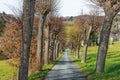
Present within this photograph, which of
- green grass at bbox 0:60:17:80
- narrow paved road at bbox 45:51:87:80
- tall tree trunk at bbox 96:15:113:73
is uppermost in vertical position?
tall tree trunk at bbox 96:15:113:73

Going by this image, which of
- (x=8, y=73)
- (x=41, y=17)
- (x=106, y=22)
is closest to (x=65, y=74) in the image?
(x=106, y=22)

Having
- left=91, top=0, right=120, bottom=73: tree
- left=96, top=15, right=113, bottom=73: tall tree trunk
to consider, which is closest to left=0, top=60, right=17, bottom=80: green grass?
left=96, top=15, right=113, bottom=73: tall tree trunk

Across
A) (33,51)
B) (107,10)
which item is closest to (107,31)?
(107,10)

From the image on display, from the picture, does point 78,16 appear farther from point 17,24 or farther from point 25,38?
point 25,38

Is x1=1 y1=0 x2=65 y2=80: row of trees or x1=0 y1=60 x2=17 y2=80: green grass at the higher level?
x1=1 y1=0 x2=65 y2=80: row of trees

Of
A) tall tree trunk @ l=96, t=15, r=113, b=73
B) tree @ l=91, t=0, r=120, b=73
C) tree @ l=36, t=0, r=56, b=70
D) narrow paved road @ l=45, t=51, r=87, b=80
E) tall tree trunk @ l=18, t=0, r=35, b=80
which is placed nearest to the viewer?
tall tree trunk @ l=18, t=0, r=35, b=80

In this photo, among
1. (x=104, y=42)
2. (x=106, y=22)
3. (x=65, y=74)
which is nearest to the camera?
(x=106, y=22)

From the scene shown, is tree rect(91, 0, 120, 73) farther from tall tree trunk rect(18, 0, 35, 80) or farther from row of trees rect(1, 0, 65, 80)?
tall tree trunk rect(18, 0, 35, 80)

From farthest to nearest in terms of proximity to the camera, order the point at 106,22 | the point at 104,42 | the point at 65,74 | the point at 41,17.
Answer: the point at 41,17
the point at 65,74
the point at 104,42
the point at 106,22

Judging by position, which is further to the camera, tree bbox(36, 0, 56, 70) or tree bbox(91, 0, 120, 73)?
tree bbox(36, 0, 56, 70)

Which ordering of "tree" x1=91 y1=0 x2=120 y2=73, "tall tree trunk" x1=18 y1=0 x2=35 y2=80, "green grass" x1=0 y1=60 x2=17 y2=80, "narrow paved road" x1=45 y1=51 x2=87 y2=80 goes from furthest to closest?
"green grass" x1=0 y1=60 x2=17 y2=80 < "tree" x1=91 y1=0 x2=120 y2=73 < "narrow paved road" x1=45 y1=51 x2=87 y2=80 < "tall tree trunk" x1=18 y1=0 x2=35 y2=80

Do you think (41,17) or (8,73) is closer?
(41,17)

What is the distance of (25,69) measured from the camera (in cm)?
1672

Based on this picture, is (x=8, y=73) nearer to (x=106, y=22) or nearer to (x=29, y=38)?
(x=106, y=22)
